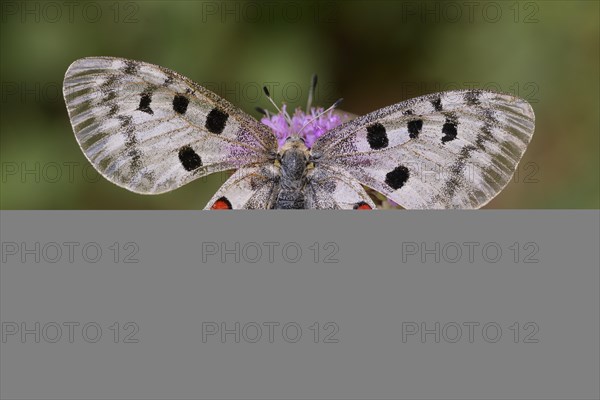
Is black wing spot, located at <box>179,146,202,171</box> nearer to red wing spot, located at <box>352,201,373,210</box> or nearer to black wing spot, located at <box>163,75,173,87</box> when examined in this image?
black wing spot, located at <box>163,75,173,87</box>

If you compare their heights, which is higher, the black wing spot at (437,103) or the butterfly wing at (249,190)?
the black wing spot at (437,103)

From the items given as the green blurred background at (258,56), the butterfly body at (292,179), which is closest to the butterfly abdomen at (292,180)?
the butterfly body at (292,179)

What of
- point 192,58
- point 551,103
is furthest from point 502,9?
point 192,58

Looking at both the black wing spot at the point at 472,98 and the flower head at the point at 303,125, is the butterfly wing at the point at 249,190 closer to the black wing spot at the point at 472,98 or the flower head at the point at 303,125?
the flower head at the point at 303,125

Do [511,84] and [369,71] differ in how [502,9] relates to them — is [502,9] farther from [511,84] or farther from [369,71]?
[369,71]

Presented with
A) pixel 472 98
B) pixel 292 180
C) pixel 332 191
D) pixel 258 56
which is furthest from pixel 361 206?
pixel 258 56

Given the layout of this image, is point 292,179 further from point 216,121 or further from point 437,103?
point 437,103

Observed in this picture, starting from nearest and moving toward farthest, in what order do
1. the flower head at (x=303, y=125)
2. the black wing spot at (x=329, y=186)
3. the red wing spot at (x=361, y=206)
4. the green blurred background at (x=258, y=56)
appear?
the red wing spot at (x=361, y=206), the black wing spot at (x=329, y=186), the flower head at (x=303, y=125), the green blurred background at (x=258, y=56)
